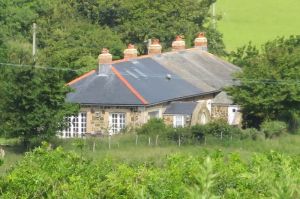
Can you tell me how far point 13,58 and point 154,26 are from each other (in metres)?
13.4

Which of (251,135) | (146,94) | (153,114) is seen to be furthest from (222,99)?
(251,135)

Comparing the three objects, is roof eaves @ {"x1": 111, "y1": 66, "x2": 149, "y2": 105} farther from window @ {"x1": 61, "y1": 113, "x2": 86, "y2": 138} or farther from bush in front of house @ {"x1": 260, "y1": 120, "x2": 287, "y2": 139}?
bush in front of house @ {"x1": 260, "y1": 120, "x2": 287, "y2": 139}

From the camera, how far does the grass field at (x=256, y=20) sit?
85.7 metres

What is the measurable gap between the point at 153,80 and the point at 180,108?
99.1 inches

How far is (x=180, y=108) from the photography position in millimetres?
44688

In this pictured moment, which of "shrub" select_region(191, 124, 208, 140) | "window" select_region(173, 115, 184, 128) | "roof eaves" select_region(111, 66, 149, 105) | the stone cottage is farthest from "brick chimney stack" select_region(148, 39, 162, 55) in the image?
"shrub" select_region(191, 124, 208, 140)

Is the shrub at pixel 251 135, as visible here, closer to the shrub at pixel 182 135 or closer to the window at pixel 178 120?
the shrub at pixel 182 135

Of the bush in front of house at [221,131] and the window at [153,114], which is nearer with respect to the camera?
the bush in front of house at [221,131]

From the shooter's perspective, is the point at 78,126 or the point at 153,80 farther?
the point at 153,80

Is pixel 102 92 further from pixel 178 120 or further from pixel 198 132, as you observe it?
pixel 198 132

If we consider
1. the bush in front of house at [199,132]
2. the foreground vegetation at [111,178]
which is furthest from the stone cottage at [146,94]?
the foreground vegetation at [111,178]

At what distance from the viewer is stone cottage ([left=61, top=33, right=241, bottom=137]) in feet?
141

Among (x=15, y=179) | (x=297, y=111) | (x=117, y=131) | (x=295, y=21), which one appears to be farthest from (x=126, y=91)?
(x=295, y=21)

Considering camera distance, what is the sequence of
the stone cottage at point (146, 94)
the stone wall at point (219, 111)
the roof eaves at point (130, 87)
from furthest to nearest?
the stone wall at point (219, 111) < the stone cottage at point (146, 94) < the roof eaves at point (130, 87)
